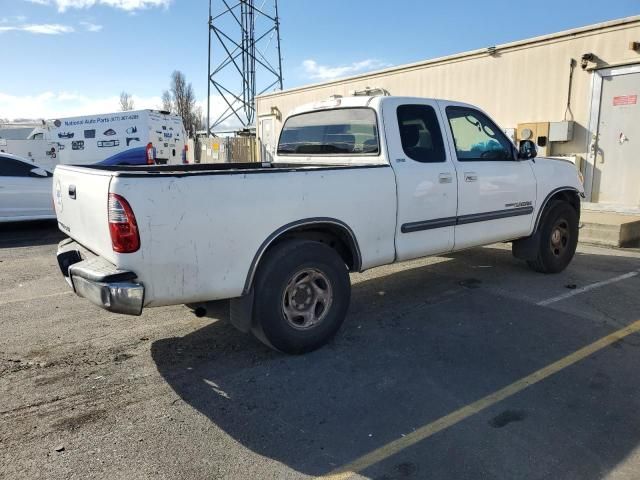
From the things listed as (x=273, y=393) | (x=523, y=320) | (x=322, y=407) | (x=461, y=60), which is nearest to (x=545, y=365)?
(x=523, y=320)

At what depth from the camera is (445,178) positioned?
483 cm

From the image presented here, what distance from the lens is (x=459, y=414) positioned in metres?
3.17

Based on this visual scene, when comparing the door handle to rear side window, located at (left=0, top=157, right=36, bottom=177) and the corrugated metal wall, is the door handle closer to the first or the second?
the corrugated metal wall

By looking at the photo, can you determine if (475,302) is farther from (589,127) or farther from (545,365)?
(589,127)

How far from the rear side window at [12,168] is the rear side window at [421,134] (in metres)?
8.20

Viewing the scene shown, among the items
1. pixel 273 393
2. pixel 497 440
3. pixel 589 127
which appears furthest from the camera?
pixel 589 127

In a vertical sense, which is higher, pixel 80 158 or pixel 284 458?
pixel 80 158

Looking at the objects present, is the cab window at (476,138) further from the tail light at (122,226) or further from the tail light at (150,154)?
the tail light at (150,154)

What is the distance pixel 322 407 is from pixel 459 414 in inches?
34.9

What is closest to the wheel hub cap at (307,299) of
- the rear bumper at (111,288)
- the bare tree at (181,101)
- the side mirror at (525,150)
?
the rear bumper at (111,288)

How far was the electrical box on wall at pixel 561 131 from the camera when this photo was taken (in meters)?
10.0

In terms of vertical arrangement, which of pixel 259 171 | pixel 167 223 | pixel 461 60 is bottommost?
pixel 167 223

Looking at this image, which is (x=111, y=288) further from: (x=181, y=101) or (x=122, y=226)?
(x=181, y=101)

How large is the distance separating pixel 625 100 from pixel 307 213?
844 cm
